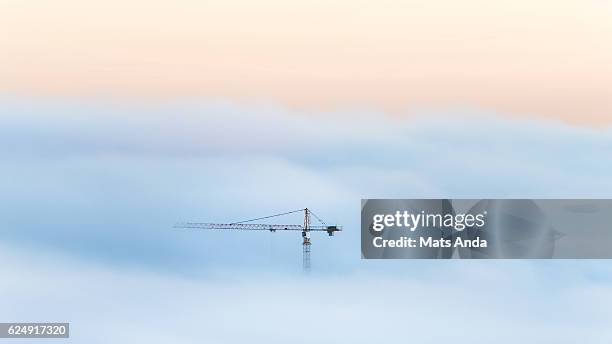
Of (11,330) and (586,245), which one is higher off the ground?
(586,245)

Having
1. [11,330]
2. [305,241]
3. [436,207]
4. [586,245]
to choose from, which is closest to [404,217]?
[436,207]

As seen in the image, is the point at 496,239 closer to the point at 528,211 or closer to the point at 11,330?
the point at 528,211

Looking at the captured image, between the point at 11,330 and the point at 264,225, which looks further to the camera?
the point at 264,225

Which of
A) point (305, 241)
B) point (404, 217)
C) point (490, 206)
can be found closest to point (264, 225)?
point (305, 241)

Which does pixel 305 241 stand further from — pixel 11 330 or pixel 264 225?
pixel 11 330

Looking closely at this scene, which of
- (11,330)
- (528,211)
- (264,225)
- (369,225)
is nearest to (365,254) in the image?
(369,225)

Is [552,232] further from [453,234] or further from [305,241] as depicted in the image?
[305,241]

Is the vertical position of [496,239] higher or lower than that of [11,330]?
higher
